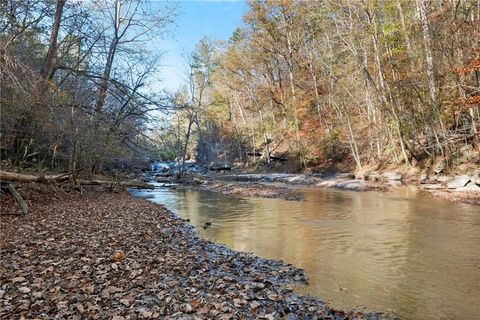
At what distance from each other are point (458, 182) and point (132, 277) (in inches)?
735

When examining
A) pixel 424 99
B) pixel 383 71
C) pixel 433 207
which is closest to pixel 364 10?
pixel 383 71

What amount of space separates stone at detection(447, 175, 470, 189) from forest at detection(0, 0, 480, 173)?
2.75 meters

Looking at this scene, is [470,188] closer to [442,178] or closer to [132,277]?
[442,178]

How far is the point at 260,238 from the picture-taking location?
35.9 feet

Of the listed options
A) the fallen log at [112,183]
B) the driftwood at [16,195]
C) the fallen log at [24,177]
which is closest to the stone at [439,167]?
the fallen log at [112,183]

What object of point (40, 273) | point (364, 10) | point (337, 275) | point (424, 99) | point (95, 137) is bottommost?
point (337, 275)

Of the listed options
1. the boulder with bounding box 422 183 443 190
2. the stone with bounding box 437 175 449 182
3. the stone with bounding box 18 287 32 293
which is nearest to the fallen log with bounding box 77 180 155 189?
the stone with bounding box 18 287 32 293

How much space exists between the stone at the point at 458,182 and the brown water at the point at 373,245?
254 cm

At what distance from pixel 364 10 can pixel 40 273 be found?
2535cm

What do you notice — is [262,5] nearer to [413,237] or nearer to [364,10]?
[364,10]

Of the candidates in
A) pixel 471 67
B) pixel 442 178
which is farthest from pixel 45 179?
pixel 442 178

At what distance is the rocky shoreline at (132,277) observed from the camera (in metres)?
5.01

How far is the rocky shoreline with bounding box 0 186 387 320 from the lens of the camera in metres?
5.01

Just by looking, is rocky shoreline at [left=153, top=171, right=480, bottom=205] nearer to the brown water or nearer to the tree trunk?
the brown water
